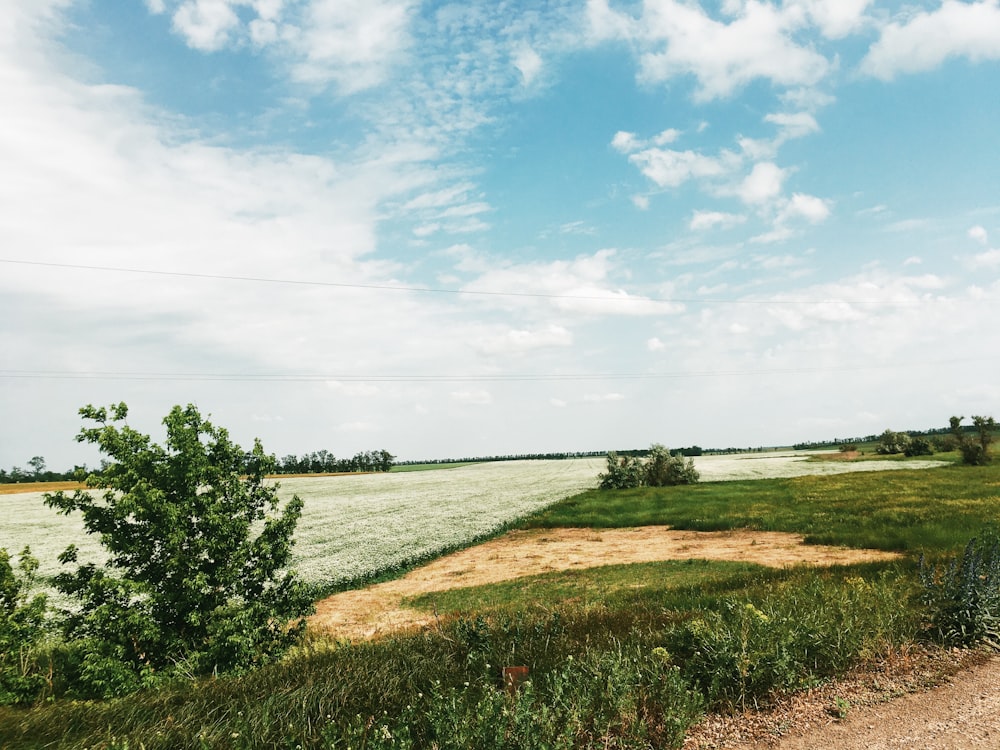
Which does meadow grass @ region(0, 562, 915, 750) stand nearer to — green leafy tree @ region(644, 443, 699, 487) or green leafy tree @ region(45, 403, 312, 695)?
green leafy tree @ region(45, 403, 312, 695)

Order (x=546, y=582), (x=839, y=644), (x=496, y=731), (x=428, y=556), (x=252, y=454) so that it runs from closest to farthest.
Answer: (x=496, y=731) → (x=839, y=644) → (x=252, y=454) → (x=546, y=582) → (x=428, y=556)

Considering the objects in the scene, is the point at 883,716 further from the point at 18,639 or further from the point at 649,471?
the point at 649,471

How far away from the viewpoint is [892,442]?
328 feet

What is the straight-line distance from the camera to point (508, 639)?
7.55m

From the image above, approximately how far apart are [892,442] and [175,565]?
119 meters

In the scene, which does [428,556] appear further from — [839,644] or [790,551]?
[839,644]

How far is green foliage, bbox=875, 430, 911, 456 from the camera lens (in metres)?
96.1

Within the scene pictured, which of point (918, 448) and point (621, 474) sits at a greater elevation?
point (621, 474)

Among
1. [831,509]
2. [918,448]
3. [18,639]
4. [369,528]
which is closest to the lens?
[18,639]

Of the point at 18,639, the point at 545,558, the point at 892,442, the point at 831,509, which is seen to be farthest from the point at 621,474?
the point at 892,442

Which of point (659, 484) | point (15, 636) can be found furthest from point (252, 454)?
point (659, 484)

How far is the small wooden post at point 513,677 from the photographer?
6.04 m

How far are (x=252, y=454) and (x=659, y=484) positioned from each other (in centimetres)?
5131

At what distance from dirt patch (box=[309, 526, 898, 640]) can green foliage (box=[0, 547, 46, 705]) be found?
6.64m
